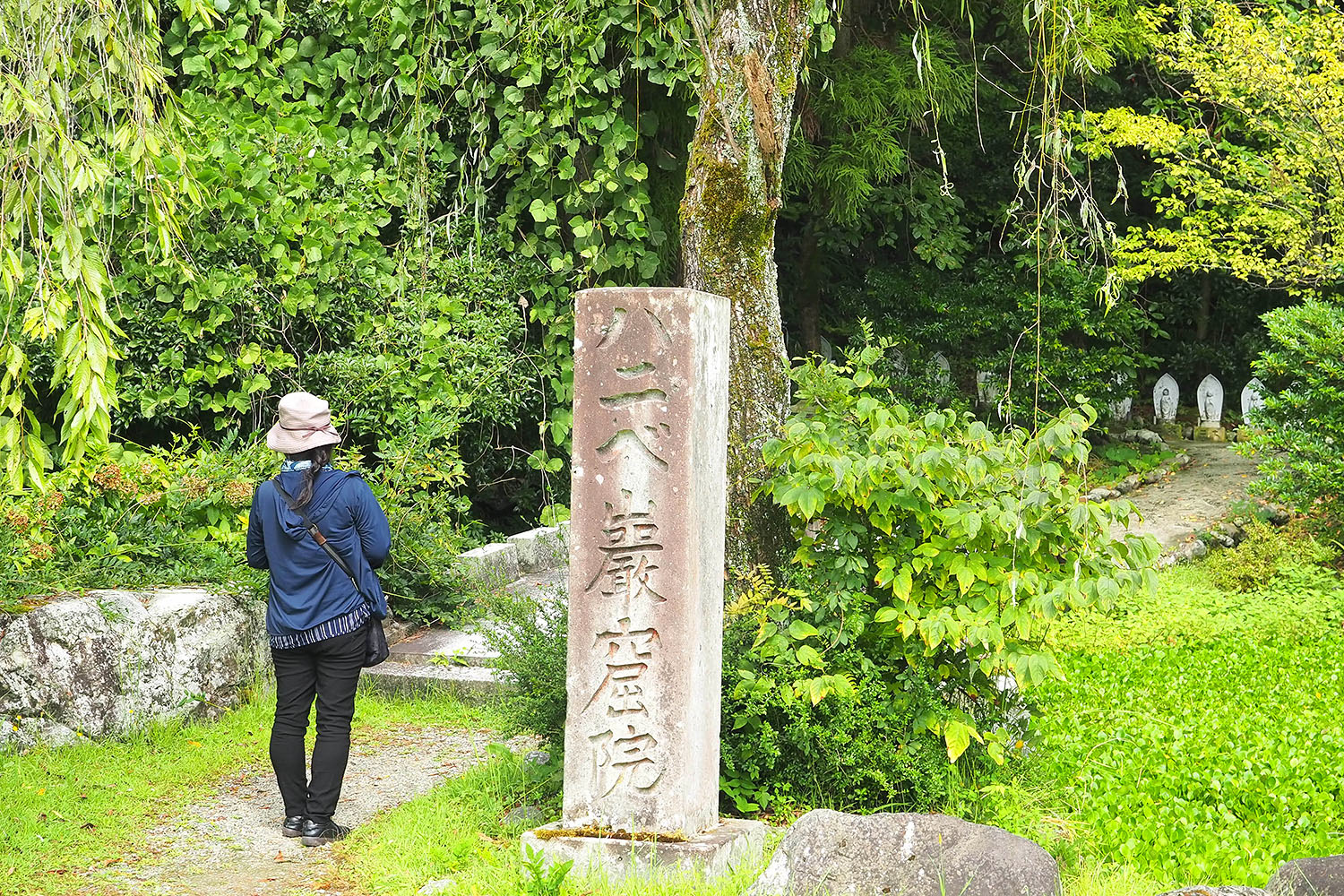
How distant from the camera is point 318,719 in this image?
4.54 metres

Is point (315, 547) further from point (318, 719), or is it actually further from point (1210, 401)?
point (1210, 401)

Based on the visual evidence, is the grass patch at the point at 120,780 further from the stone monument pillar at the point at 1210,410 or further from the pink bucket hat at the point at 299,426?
the stone monument pillar at the point at 1210,410

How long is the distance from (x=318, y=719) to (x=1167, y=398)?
11163 millimetres

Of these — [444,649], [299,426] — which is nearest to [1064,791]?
[299,426]

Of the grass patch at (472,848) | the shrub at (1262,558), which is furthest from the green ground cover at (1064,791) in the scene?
the shrub at (1262,558)

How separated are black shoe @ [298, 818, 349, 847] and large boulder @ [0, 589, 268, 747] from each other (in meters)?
1.46

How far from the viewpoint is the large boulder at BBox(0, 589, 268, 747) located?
5227 millimetres

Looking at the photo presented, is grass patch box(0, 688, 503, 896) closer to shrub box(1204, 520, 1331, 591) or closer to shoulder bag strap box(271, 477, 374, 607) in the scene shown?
shoulder bag strap box(271, 477, 374, 607)

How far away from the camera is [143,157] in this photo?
4.44 m

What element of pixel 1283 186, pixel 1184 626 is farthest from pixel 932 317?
pixel 1184 626

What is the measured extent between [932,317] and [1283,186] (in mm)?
3854

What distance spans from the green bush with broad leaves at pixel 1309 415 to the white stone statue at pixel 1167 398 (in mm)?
4680

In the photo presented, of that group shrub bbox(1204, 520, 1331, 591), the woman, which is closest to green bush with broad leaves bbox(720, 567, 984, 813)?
the woman

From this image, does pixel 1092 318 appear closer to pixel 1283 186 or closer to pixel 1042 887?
pixel 1283 186
